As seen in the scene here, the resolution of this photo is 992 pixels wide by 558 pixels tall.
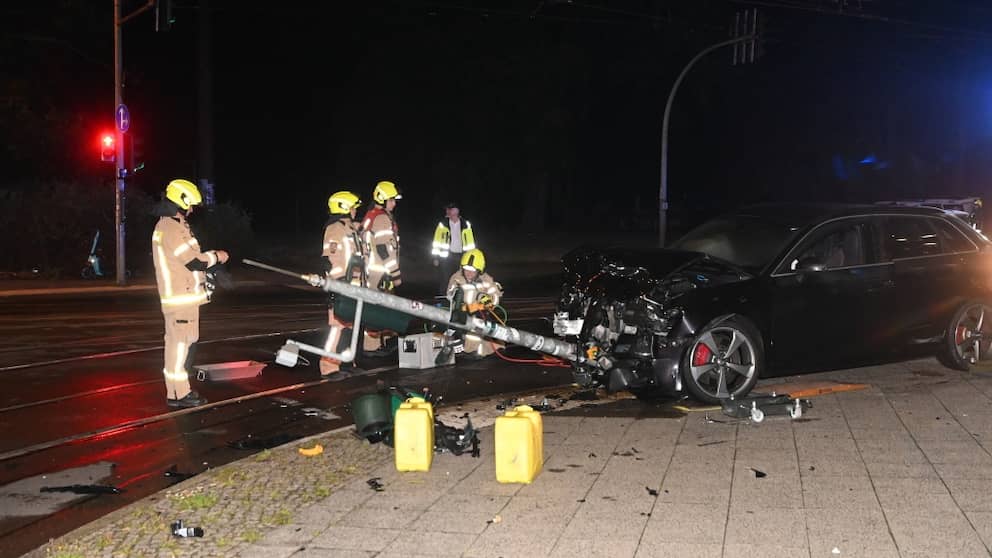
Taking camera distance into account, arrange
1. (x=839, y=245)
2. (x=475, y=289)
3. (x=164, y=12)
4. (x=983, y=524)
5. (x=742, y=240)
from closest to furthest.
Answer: (x=983, y=524)
(x=839, y=245)
(x=742, y=240)
(x=475, y=289)
(x=164, y=12)

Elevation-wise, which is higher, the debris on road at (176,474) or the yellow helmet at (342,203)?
the yellow helmet at (342,203)

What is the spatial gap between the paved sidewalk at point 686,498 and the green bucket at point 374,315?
3.65 ft

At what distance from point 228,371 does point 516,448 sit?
17.3 feet

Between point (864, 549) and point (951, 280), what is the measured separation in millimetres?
5477

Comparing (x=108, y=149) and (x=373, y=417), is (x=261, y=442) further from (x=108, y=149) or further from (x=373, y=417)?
(x=108, y=149)

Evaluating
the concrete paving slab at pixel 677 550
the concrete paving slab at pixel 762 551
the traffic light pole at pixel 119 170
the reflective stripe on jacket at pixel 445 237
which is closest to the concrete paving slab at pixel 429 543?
the concrete paving slab at pixel 677 550

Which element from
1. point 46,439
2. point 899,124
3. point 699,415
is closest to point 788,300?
point 699,415

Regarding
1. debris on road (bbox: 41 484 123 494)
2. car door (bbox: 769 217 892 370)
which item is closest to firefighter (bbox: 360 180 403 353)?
car door (bbox: 769 217 892 370)

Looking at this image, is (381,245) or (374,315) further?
(381,245)

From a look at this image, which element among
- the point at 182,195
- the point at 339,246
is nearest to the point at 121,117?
the point at 339,246

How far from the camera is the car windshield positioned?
921 centimetres

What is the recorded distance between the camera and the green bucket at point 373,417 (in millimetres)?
7430

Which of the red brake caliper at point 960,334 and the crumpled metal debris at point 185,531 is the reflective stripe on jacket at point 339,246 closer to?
the crumpled metal debris at point 185,531

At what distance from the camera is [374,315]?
322 inches
